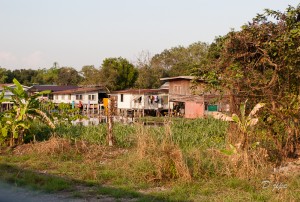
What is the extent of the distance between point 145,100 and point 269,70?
38004mm

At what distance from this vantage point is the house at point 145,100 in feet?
157

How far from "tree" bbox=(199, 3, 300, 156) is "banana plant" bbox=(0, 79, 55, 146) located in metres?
A: 6.20

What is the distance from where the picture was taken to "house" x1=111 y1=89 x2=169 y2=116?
157ft

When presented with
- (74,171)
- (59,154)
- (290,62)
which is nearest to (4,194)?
(74,171)

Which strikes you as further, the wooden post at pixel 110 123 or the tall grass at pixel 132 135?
the tall grass at pixel 132 135

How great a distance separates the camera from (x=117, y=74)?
189ft

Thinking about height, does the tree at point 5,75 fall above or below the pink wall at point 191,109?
above

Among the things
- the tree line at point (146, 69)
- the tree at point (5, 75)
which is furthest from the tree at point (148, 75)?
the tree at point (5, 75)

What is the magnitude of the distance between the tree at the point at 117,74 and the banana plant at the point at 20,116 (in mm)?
42650

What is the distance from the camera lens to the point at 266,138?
10.0 m

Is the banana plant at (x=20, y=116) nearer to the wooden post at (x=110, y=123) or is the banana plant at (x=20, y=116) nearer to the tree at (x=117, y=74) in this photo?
the wooden post at (x=110, y=123)

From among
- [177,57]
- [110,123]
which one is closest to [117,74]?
[177,57]

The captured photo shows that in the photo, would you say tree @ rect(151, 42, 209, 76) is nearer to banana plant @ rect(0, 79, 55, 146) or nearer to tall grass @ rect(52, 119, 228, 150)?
tall grass @ rect(52, 119, 228, 150)

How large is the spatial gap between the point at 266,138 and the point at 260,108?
80cm
